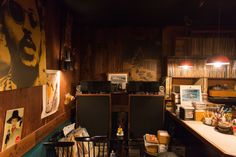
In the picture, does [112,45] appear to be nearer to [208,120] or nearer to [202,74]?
[202,74]

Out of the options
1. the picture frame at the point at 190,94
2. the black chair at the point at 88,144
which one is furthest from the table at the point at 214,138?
the black chair at the point at 88,144

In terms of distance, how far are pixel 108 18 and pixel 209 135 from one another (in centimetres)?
245

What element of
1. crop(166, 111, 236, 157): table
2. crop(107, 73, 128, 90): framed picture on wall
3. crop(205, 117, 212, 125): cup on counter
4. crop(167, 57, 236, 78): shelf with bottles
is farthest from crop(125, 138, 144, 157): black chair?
crop(167, 57, 236, 78): shelf with bottles

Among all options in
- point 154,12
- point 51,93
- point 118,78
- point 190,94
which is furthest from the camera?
point 118,78

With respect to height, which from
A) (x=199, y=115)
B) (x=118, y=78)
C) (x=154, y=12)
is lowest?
(x=199, y=115)

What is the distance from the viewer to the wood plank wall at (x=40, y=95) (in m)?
1.57

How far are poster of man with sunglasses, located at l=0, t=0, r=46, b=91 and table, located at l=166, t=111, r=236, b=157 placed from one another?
5.81 feet

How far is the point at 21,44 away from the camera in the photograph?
167 cm

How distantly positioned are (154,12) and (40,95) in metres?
2.13

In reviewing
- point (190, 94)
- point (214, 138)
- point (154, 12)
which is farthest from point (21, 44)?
point (190, 94)

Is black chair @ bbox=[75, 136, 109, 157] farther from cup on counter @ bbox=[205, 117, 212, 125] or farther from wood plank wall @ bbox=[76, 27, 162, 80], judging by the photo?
wood plank wall @ bbox=[76, 27, 162, 80]

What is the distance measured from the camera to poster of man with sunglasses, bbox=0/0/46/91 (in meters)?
1.43

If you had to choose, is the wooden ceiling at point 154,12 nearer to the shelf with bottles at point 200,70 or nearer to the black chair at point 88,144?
the shelf with bottles at point 200,70

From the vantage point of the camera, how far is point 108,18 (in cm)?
346
